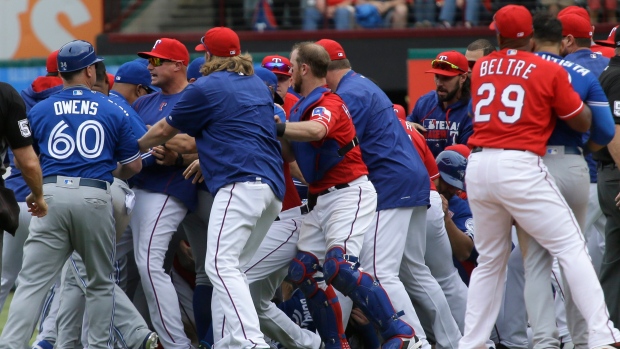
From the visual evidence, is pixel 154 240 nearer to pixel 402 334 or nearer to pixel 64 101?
pixel 64 101

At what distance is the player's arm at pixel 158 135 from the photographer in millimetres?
6555

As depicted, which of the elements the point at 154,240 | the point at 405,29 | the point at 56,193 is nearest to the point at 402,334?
the point at 154,240

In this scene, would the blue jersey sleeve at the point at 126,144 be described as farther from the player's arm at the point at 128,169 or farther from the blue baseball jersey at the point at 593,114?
the blue baseball jersey at the point at 593,114

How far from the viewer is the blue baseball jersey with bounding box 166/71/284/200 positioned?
6402 mm

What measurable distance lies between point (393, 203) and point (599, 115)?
1.55 metres

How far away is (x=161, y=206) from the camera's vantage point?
24.0 ft

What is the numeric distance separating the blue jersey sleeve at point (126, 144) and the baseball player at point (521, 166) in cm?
225

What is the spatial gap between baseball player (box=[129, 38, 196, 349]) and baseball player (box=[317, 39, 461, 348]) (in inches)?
48.2

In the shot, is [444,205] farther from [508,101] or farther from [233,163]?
[233,163]

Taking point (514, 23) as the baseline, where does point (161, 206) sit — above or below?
below

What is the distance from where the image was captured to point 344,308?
23.5 ft

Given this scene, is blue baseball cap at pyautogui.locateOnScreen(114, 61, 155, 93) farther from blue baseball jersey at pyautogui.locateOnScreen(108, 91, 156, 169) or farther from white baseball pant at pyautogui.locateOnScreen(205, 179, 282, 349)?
white baseball pant at pyautogui.locateOnScreen(205, 179, 282, 349)

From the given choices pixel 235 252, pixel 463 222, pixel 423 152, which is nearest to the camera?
pixel 235 252

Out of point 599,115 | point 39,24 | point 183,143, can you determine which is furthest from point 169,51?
point 39,24
